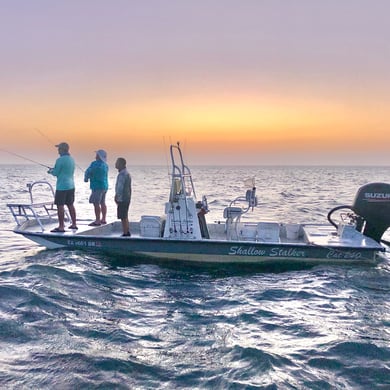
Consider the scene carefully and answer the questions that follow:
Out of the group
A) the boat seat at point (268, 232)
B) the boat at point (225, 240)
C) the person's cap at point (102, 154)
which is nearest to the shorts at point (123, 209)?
the boat at point (225, 240)

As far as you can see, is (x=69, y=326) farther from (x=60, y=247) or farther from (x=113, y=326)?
(x=60, y=247)

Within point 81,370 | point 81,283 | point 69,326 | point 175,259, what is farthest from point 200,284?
point 81,370

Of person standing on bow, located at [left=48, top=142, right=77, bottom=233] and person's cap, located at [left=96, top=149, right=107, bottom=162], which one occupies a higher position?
person's cap, located at [left=96, top=149, right=107, bottom=162]

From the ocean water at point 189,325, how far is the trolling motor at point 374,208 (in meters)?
0.89

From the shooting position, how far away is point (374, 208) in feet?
33.7

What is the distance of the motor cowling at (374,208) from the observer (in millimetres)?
10203

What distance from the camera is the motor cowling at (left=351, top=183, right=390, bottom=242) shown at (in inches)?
402

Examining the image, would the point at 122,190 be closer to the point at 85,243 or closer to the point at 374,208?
the point at 85,243

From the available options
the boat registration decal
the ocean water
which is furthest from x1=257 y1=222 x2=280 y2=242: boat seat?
the boat registration decal

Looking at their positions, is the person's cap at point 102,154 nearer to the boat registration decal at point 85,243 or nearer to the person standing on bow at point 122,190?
the person standing on bow at point 122,190

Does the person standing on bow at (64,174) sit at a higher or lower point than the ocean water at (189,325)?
higher

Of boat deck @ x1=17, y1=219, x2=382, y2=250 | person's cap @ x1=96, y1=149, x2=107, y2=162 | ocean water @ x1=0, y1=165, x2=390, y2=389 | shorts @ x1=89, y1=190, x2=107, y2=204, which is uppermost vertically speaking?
person's cap @ x1=96, y1=149, x2=107, y2=162

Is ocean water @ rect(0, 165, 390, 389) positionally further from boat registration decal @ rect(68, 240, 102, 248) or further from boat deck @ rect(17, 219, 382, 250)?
boat deck @ rect(17, 219, 382, 250)

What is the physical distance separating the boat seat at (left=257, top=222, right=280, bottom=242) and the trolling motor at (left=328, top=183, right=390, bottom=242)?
2.02 metres
